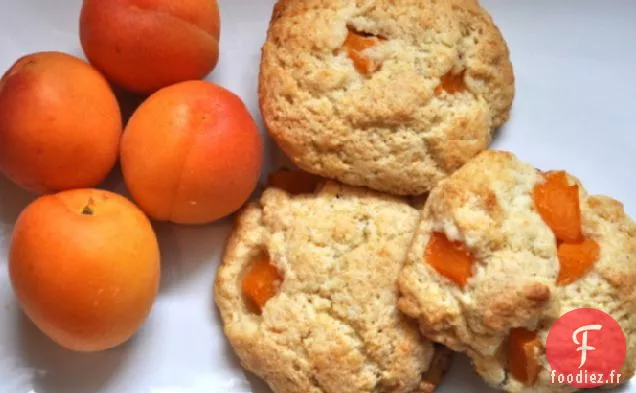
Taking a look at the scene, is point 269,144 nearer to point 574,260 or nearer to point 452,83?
point 452,83

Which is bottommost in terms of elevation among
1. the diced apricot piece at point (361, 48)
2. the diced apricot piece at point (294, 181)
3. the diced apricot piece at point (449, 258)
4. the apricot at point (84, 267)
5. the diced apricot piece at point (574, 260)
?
the apricot at point (84, 267)

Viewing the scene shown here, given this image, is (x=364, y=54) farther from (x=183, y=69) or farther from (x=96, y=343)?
(x=96, y=343)

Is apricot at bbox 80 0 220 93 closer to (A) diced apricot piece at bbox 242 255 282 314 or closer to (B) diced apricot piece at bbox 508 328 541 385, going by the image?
(A) diced apricot piece at bbox 242 255 282 314

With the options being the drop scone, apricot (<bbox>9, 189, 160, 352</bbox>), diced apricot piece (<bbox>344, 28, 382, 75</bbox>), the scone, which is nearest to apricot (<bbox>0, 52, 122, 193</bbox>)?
apricot (<bbox>9, 189, 160, 352</bbox>)

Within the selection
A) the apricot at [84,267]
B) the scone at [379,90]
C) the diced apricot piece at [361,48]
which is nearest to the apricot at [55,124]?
the apricot at [84,267]

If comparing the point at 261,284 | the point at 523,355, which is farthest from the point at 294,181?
the point at 523,355

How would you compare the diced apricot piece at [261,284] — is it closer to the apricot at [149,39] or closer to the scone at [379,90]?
the scone at [379,90]

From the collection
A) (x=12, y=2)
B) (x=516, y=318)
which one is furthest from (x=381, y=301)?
(x=12, y=2)
